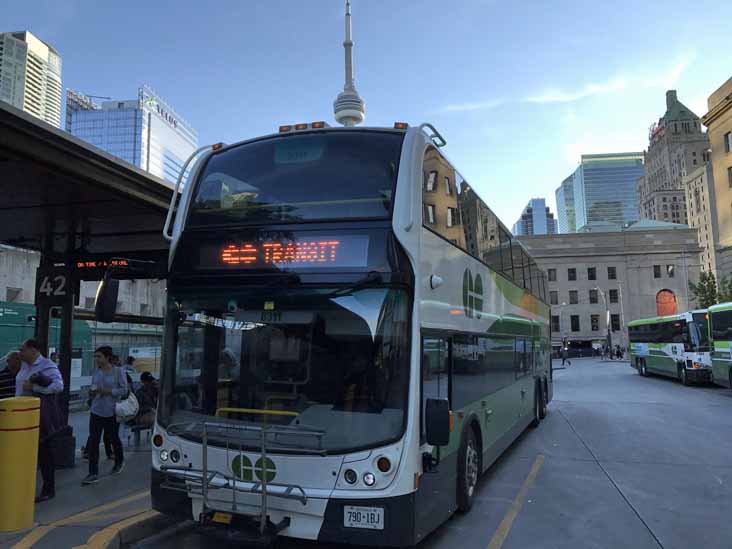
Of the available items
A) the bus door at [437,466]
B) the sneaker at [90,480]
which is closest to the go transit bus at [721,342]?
the bus door at [437,466]

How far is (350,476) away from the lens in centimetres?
448

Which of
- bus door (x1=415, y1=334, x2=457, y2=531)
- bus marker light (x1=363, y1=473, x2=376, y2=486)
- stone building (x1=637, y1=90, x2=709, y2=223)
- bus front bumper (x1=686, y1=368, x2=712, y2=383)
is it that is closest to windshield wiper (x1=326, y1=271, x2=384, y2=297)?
bus door (x1=415, y1=334, x2=457, y2=531)

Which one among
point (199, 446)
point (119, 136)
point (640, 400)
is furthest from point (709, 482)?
point (119, 136)

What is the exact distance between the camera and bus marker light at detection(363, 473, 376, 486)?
4.45 m

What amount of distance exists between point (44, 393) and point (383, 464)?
4308 mm

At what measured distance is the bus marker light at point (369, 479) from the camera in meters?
4.45

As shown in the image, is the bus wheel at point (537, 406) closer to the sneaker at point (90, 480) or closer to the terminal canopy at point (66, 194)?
the terminal canopy at point (66, 194)

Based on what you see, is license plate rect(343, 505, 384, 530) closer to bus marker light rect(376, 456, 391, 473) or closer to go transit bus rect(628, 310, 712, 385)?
bus marker light rect(376, 456, 391, 473)

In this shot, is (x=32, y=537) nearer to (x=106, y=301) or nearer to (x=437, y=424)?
(x=106, y=301)

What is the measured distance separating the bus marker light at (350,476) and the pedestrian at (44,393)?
12.4 ft

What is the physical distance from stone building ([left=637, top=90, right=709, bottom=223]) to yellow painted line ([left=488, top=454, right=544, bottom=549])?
16531cm

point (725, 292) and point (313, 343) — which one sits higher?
point (725, 292)

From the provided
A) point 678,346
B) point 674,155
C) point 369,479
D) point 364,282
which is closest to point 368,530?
point 369,479

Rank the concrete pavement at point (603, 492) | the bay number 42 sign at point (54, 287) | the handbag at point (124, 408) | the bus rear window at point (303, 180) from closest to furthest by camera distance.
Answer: the bus rear window at point (303, 180), the concrete pavement at point (603, 492), the handbag at point (124, 408), the bay number 42 sign at point (54, 287)
